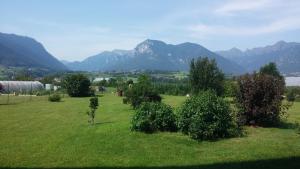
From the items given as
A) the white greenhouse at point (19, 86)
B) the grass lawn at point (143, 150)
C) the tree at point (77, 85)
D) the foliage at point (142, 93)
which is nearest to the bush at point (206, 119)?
the grass lawn at point (143, 150)

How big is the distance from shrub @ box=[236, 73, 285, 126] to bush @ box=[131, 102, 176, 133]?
3.37 metres

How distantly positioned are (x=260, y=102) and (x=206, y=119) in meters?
4.33

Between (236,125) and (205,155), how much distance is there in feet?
16.3

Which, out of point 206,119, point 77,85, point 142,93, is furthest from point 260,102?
point 77,85

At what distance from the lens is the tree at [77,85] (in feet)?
188

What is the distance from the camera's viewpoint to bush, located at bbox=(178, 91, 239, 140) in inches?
629

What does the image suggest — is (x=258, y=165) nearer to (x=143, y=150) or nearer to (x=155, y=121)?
(x=143, y=150)

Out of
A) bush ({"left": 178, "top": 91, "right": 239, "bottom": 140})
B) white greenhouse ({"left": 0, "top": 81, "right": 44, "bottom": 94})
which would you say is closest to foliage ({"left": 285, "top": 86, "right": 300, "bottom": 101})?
bush ({"left": 178, "top": 91, "right": 239, "bottom": 140})

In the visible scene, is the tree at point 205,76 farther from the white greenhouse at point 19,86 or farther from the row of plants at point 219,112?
the white greenhouse at point 19,86

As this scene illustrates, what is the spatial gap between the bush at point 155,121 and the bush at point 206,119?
2.08 ft

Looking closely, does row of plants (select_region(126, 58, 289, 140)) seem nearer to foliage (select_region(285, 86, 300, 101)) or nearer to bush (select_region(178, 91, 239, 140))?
bush (select_region(178, 91, 239, 140))

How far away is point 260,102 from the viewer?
64.1ft

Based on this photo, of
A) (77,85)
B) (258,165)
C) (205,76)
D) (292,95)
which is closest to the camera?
(258,165)

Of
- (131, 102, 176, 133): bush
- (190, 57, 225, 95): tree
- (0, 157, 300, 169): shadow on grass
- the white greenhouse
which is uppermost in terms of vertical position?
(190, 57, 225, 95): tree
